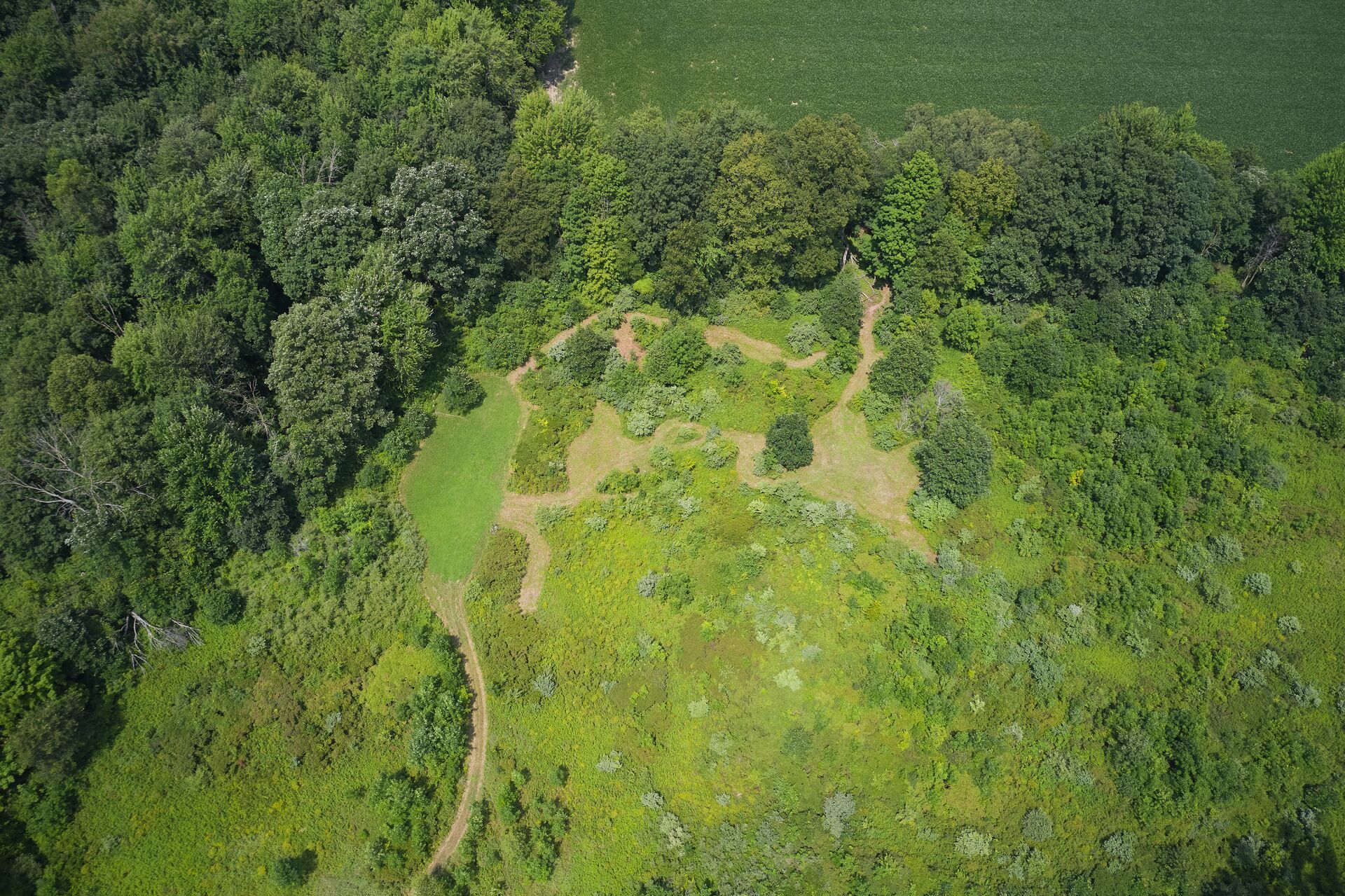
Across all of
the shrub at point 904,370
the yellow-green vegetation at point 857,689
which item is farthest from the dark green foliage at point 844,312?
the yellow-green vegetation at point 857,689

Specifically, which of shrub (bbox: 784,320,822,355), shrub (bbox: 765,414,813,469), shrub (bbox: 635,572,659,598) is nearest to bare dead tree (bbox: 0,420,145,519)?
shrub (bbox: 635,572,659,598)

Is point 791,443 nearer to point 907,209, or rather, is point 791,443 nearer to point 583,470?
point 583,470

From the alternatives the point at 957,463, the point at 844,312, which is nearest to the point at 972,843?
the point at 957,463

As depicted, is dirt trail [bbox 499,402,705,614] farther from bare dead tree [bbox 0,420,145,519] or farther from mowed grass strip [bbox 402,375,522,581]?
bare dead tree [bbox 0,420,145,519]

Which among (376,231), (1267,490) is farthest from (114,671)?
(1267,490)

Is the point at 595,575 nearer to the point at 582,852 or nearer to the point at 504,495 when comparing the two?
the point at 504,495
